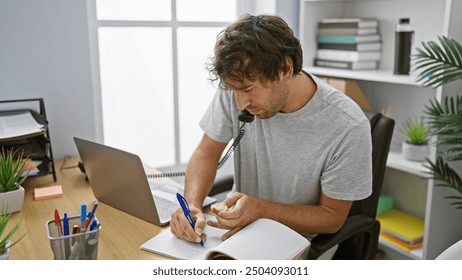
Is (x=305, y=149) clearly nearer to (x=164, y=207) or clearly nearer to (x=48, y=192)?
(x=164, y=207)

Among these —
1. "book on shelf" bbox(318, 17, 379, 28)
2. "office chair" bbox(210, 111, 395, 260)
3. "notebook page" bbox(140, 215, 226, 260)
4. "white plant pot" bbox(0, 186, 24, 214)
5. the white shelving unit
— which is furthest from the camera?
"book on shelf" bbox(318, 17, 379, 28)

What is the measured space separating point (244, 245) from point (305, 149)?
18.6 inches

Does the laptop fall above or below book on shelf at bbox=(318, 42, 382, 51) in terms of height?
below

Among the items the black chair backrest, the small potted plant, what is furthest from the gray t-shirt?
the small potted plant

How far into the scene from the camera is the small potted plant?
6.75 feet

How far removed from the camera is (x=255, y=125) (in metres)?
1.48

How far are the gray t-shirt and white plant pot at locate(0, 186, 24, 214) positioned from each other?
597 mm

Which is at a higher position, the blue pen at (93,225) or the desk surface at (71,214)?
the blue pen at (93,225)

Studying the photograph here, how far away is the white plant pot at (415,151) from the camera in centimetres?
205

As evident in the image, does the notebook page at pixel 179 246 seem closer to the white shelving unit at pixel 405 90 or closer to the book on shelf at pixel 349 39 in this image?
the white shelving unit at pixel 405 90

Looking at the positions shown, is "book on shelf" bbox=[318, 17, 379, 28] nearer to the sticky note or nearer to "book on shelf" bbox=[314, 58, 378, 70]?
"book on shelf" bbox=[314, 58, 378, 70]

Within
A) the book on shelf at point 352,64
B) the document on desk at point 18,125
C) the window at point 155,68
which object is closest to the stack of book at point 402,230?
the book on shelf at point 352,64

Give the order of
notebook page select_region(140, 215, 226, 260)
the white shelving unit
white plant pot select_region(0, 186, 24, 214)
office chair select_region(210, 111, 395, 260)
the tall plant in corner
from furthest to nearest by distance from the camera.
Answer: the white shelving unit → the tall plant in corner → office chair select_region(210, 111, 395, 260) → white plant pot select_region(0, 186, 24, 214) → notebook page select_region(140, 215, 226, 260)

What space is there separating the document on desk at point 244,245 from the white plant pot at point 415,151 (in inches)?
47.2
